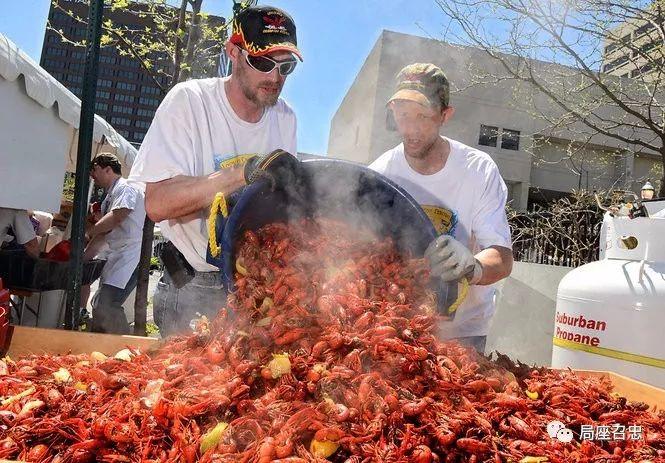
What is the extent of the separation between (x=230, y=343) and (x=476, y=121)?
9585 mm

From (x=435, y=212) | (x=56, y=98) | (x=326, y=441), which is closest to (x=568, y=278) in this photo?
(x=435, y=212)

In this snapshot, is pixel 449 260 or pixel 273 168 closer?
pixel 273 168

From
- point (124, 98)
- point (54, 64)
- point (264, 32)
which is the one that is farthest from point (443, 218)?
point (124, 98)

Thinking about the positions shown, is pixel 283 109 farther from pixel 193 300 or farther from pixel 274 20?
pixel 193 300

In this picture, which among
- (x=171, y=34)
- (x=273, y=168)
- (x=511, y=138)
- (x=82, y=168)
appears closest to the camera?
(x=273, y=168)

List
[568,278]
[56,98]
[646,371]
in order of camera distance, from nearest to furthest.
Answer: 1. [646,371]
2. [568,278]
3. [56,98]

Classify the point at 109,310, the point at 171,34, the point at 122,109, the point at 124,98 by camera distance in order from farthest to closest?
1. the point at 122,109
2. the point at 124,98
3. the point at 171,34
4. the point at 109,310

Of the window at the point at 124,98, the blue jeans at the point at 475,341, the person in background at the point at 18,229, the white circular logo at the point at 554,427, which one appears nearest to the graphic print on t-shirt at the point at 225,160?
the blue jeans at the point at 475,341

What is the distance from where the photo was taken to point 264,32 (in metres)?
2.56

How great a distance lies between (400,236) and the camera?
8.45 feet

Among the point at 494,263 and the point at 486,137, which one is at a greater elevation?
the point at 486,137

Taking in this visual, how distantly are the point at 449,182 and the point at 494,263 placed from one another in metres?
Answer: 0.62

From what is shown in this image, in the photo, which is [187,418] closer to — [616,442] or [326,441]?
[326,441]

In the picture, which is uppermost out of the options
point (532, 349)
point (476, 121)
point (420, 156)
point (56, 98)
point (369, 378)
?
point (476, 121)
